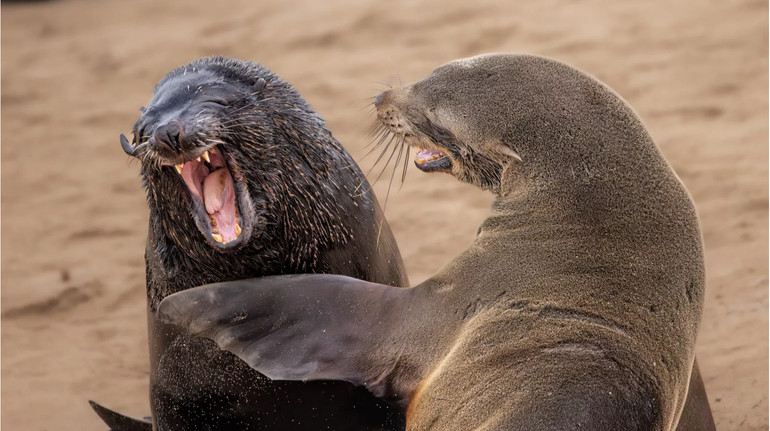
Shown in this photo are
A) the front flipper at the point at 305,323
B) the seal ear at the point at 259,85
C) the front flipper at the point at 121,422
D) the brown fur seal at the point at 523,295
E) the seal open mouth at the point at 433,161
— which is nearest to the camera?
the brown fur seal at the point at 523,295

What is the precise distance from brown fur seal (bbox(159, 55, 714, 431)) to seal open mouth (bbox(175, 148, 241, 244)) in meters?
0.23

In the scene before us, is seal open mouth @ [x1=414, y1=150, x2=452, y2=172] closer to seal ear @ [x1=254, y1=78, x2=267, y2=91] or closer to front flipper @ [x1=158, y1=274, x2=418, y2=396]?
front flipper @ [x1=158, y1=274, x2=418, y2=396]

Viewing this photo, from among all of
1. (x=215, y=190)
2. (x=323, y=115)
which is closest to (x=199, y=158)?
(x=215, y=190)

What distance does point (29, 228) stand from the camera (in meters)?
7.86

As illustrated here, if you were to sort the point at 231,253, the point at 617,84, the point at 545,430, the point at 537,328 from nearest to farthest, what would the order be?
1. the point at 545,430
2. the point at 537,328
3. the point at 231,253
4. the point at 617,84

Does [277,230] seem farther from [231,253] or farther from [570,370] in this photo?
[570,370]

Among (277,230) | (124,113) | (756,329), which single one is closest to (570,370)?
(277,230)

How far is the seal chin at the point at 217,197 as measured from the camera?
3977 millimetres

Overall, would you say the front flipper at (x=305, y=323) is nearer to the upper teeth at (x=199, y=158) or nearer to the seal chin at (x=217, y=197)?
the seal chin at (x=217, y=197)

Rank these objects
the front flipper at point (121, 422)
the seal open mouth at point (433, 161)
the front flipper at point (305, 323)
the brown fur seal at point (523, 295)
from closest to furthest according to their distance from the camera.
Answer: the brown fur seal at point (523, 295) → the front flipper at point (305, 323) → the seal open mouth at point (433, 161) → the front flipper at point (121, 422)

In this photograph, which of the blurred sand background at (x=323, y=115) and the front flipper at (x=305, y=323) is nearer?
the front flipper at (x=305, y=323)

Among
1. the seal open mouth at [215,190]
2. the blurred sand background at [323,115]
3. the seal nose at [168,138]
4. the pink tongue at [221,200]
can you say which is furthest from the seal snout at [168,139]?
the blurred sand background at [323,115]

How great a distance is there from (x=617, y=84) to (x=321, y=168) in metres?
5.18

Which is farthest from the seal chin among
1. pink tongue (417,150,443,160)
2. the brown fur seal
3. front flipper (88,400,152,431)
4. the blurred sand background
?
the blurred sand background
